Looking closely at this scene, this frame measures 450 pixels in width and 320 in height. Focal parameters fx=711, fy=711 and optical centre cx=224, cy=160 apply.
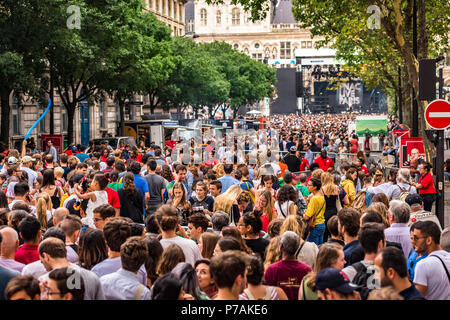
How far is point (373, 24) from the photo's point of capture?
762 inches

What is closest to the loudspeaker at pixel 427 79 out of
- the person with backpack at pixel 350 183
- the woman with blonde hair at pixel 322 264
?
the person with backpack at pixel 350 183

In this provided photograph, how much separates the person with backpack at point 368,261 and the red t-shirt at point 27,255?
2.94 meters

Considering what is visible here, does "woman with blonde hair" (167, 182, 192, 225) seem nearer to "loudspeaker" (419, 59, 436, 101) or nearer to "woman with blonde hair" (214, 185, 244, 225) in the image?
"woman with blonde hair" (214, 185, 244, 225)

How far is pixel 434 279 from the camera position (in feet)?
19.3

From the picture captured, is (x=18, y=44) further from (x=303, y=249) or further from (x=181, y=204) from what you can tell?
(x=303, y=249)

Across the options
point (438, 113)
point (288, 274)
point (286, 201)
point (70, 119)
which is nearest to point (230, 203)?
point (286, 201)

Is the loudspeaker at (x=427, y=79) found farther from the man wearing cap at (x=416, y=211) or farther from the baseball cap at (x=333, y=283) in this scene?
the baseball cap at (x=333, y=283)

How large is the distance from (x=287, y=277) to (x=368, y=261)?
690mm

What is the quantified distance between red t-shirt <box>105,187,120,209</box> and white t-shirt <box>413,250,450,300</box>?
528 centimetres

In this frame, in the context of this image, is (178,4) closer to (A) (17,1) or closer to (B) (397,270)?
(A) (17,1)

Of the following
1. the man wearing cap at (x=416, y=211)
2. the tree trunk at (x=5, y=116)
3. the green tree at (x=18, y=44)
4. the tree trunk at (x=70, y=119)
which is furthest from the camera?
the tree trunk at (x=70, y=119)

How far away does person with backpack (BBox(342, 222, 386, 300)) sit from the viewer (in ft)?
18.0

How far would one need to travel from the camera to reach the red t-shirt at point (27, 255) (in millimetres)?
6703
